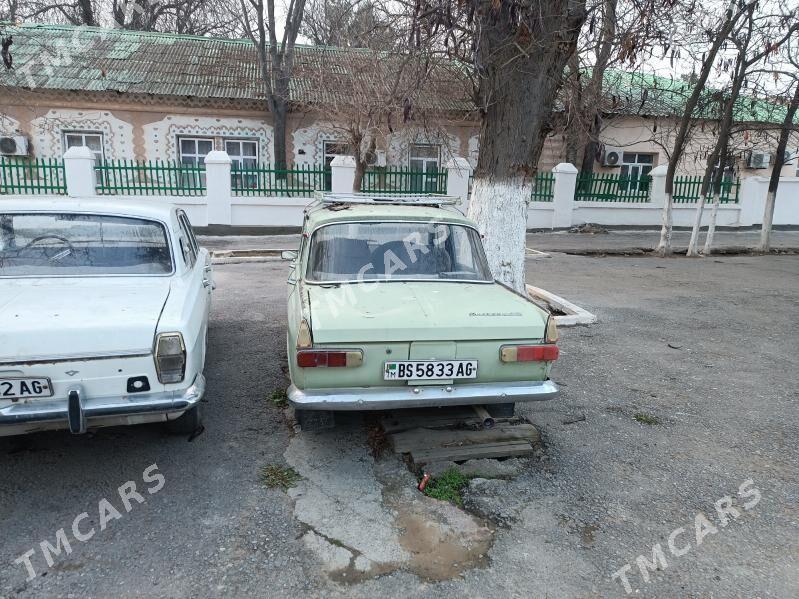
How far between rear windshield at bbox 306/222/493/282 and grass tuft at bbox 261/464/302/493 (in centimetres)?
139

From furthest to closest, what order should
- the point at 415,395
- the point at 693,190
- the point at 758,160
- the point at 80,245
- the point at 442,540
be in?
the point at 758,160 < the point at 693,190 < the point at 80,245 < the point at 415,395 < the point at 442,540

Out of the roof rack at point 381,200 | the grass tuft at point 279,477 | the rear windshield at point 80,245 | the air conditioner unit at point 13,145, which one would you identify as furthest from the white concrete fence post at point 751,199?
the air conditioner unit at point 13,145

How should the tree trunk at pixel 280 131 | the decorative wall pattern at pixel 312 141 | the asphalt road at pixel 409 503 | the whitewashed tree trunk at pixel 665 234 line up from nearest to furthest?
the asphalt road at pixel 409 503 → the whitewashed tree trunk at pixel 665 234 → the tree trunk at pixel 280 131 → the decorative wall pattern at pixel 312 141

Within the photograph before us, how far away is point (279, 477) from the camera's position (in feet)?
11.0

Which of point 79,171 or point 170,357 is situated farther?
point 79,171

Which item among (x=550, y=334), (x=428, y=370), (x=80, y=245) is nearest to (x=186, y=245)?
(x=80, y=245)

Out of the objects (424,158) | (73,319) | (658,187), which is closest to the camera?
(73,319)

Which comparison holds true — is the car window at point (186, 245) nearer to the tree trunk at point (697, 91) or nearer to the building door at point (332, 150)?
the tree trunk at point (697, 91)

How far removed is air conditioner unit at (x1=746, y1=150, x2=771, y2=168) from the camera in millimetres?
20061

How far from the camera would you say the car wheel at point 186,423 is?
11.8 feet

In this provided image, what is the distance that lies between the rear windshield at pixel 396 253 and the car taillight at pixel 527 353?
1.05m

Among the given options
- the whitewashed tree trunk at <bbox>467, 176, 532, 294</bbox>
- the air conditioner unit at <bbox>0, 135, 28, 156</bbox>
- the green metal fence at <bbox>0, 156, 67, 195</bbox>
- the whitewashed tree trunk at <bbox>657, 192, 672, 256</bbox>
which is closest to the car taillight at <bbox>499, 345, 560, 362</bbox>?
the whitewashed tree trunk at <bbox>467, 176, 532, 294</bbox>

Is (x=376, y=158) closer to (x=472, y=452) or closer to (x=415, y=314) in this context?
(x=415, y=314)

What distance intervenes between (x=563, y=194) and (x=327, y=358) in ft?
49.0
